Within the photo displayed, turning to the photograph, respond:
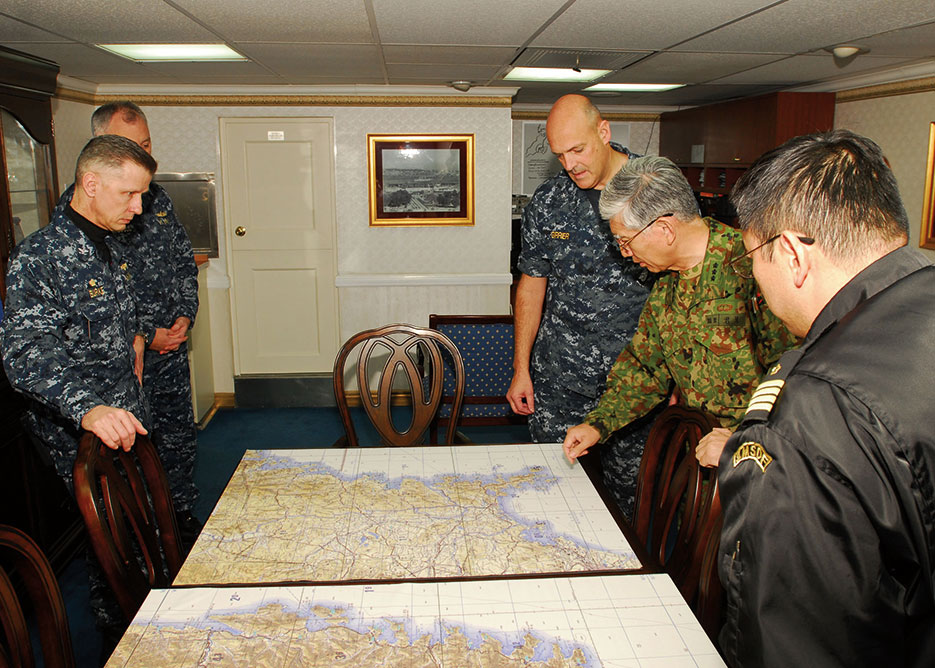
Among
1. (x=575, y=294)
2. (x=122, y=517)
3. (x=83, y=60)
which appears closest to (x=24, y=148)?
(x=83, y=60)

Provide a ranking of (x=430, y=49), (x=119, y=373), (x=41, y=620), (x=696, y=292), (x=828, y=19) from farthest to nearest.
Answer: (x=430, y=49)
(x=828, y=19)
(x=119, y=373)
(x=696, y=292)
(x=41, y=620)

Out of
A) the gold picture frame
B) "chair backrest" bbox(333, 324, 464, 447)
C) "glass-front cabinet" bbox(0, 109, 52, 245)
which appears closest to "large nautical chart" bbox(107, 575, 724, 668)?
"chair backrest" bbox(333, 324, 464, 447)

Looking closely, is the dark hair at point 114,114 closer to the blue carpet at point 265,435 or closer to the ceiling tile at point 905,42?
the blue carpet at point 265,435

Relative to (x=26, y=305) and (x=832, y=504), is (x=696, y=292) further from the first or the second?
(x=26, y=305)

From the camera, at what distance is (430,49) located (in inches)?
135

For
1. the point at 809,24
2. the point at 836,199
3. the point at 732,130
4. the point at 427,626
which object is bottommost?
the point at 427,626

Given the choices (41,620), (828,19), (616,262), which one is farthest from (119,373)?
(828,19)

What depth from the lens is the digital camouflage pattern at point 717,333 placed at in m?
1.84

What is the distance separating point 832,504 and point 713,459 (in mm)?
732

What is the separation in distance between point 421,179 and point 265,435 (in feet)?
6.87

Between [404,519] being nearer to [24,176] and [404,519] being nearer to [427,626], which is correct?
[427,626]

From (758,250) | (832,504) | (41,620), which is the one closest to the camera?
(832,504)

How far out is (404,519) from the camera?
1.66 metres

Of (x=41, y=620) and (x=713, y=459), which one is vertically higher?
(x=713, y=459)
